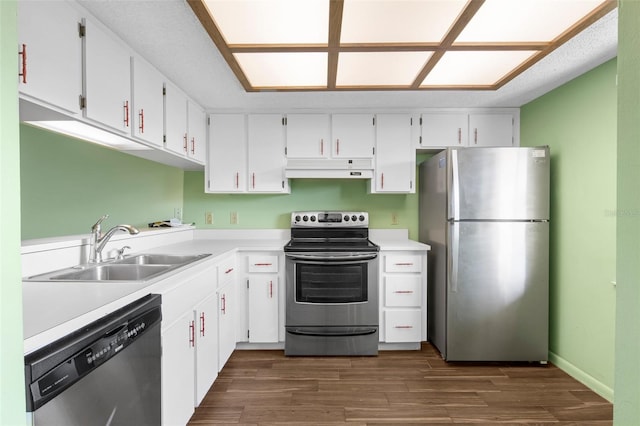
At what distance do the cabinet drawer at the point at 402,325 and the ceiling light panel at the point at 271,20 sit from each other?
7.29 feet

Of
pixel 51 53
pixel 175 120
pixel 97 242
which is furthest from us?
pixel 175 120

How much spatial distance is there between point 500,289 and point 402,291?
2.52 ft

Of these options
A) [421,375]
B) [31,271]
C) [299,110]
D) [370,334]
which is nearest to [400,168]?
[299,110]

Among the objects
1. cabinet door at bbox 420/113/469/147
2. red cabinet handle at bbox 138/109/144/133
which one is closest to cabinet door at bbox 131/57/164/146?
red cabinet handle at bbox 138/109/144/133

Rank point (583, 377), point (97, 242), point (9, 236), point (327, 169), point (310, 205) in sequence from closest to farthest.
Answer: point (9, 236) → point (97, 242) → point (583, 377) → point (327, 169) → point (310, 205)

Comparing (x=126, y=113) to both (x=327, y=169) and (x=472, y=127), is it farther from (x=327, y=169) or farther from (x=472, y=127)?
(x=472, y=127)

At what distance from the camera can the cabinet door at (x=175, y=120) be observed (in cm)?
229

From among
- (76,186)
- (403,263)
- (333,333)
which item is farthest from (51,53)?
(403,263)

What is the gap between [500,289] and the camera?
250 cm

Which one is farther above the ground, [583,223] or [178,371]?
[583,223]

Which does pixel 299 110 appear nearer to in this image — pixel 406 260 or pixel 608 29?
pixel 406 260

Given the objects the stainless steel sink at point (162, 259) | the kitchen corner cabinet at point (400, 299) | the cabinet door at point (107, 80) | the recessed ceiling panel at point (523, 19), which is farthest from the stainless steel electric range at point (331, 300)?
the recessed ceiling panel at point (523, 19)

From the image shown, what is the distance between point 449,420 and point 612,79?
245 centimetres

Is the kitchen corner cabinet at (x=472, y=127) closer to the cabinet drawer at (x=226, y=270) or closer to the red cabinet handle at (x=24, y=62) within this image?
the cabinet drawer at (x=226, y=270)
